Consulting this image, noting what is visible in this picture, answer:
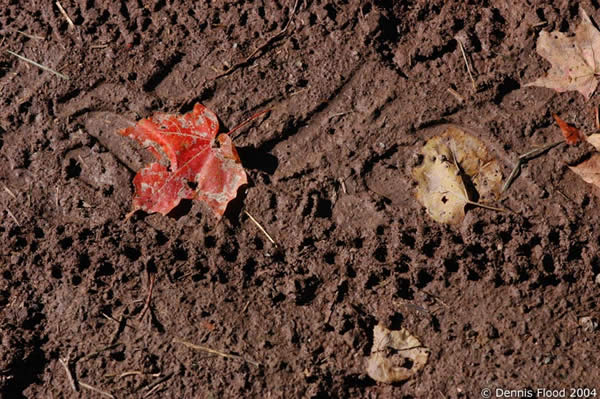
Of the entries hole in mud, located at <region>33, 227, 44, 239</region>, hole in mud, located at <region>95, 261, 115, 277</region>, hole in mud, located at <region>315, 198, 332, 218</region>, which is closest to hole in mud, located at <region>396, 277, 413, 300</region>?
hole in mud, located at <region>315, 198, 332, 218</region>

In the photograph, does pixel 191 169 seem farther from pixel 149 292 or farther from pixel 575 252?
pixel 575 252

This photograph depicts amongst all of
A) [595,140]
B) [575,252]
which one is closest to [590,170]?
[595,140]

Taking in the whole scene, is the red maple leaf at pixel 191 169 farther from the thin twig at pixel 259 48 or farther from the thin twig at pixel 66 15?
the thin twig at pixel 66 15

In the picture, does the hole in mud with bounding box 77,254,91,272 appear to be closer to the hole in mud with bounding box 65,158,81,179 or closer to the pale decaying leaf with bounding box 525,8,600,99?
the hole in mud with bounding box 65,158,81,179

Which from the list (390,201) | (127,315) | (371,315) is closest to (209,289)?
(127,315)

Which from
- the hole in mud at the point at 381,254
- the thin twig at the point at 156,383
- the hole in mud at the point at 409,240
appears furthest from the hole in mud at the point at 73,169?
the hole in mud at the point at 409,240
